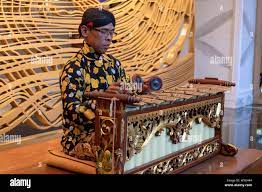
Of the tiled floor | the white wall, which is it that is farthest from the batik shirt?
the white wall

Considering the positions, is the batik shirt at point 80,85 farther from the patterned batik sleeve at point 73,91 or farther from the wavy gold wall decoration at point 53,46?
the wavy gold wall decoration at point 53,46

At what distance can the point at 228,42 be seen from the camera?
6926 mm

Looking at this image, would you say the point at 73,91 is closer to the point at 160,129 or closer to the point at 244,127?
the point at 160,129

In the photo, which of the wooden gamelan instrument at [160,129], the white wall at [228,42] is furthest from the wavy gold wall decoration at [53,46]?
the white wall at [228,42]

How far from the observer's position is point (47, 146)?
354 centimetres

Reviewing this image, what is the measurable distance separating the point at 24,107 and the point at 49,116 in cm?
31

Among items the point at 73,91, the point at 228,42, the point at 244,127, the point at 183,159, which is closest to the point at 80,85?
the point at 73,91

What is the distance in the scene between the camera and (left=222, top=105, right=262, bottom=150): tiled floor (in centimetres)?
465

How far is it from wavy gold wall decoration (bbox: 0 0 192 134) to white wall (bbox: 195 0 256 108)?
5.53ft

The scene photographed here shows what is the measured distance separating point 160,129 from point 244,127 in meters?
3.49

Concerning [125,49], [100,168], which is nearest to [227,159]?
[100,168]

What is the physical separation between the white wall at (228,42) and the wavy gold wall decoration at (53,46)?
1687 mm

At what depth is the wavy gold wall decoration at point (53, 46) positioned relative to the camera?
3598 mm

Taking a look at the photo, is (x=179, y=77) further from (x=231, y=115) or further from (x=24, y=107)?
(x=24, y=107)
